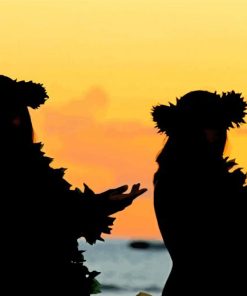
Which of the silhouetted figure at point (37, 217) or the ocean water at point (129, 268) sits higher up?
the ocean water at point (129, 268)

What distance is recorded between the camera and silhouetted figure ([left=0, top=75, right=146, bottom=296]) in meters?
6.86

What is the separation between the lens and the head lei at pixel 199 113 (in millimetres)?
7043

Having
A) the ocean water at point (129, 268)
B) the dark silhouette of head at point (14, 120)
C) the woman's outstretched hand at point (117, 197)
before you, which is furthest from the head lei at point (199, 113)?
the ocean water at point (129, 268)

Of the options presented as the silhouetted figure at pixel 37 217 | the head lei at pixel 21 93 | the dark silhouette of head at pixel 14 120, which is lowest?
the silhouetted figure at pixel 37 217

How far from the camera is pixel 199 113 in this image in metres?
7.04

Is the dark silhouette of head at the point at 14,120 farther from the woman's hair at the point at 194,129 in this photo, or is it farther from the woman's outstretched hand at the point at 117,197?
the woman's hair at the point at 194,129

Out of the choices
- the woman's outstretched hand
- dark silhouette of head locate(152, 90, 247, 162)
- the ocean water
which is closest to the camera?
the woman's outstretched hand

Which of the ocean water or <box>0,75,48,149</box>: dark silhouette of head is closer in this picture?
<box>0,75,48,149</box>: dark silhouette of head

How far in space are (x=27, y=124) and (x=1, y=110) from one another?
7.0 inches

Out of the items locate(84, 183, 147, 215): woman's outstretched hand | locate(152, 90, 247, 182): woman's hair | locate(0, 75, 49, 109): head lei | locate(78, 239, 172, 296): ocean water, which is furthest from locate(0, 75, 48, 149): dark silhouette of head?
locate(78, 239, 172, 296): ocean water

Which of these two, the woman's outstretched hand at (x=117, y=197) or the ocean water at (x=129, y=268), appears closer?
the woman's outstretched hand at (x=117, y=197)

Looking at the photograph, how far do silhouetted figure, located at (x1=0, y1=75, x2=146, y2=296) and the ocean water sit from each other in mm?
22034

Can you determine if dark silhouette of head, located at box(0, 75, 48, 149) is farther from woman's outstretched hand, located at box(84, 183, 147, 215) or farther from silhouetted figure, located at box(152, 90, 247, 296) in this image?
silhouetted figure, located at box(152, 90, 247, 296)

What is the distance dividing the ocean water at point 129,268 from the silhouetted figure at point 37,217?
22.0 meters
